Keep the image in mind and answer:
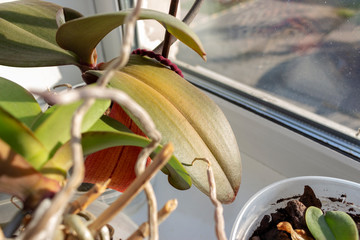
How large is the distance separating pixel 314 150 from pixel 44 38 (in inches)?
18.6

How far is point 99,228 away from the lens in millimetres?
214

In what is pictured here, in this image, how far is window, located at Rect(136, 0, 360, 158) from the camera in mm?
518

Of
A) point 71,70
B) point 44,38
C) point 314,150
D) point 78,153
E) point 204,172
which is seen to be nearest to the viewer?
point 78,153

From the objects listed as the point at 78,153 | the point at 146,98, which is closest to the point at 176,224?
the point at 146,98

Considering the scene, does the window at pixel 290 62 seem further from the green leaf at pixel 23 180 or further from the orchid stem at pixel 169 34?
the green leaf at pixel 23 180

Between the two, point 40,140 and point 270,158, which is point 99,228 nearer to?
point 40,140

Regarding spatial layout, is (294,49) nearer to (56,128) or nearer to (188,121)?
(188,121)

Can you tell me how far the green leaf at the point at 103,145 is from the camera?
→ 0.21 m

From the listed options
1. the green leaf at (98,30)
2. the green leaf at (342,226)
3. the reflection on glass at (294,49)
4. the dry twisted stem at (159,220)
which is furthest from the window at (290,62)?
the dry twisted stem at (159,220)

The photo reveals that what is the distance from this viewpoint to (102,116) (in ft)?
1.04

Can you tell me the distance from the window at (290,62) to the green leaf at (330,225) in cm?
18

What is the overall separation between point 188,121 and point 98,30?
146 mm

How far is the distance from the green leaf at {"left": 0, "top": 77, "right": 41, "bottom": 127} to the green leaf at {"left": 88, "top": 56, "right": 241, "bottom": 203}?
90 millimetres

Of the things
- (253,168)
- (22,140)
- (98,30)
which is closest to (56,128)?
(22,140)
